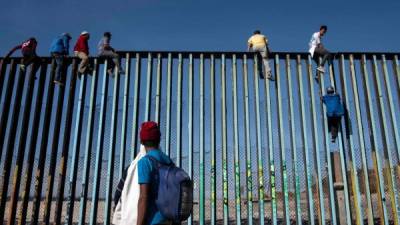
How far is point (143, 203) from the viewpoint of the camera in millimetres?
2834

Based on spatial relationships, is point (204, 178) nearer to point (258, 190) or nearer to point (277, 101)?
point (258, 190)

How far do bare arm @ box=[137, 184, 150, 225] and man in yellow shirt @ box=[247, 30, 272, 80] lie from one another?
5.96 meters

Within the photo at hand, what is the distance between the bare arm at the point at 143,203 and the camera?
2816 millimetres

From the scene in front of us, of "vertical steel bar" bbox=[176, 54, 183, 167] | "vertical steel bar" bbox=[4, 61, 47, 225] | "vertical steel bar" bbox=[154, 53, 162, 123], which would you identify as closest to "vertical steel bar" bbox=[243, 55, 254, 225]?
"vertical steel bar" bbox=[176, 54, 183, 167]

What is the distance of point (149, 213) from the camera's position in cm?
287

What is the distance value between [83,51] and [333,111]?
17.7 feet

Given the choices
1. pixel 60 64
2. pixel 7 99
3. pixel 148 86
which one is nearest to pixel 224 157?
pixel 148 86

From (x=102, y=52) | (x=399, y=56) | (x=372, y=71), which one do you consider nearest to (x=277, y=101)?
(x=372, y=71)

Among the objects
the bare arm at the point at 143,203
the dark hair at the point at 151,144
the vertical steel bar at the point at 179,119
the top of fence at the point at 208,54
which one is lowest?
the bare arm at the point at 143,203

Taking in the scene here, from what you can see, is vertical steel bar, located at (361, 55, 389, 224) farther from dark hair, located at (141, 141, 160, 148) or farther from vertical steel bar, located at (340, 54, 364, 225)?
dark hair, located at (141, 141, 160, 148)

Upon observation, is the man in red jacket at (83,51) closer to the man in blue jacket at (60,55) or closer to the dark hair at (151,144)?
→ the man in blue jacket at (60,55)

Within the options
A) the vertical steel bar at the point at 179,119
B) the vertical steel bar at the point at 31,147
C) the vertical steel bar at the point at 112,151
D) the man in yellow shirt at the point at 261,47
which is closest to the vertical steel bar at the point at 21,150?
the vertical steel bar at the point at 31,147

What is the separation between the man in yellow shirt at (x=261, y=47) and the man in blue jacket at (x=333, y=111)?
125 cm

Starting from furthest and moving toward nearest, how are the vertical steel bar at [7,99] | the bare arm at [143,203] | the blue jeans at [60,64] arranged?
the blue jeans at [60,64] → the vertical steel bar at [7,99] → the bare arm at [143,203]
